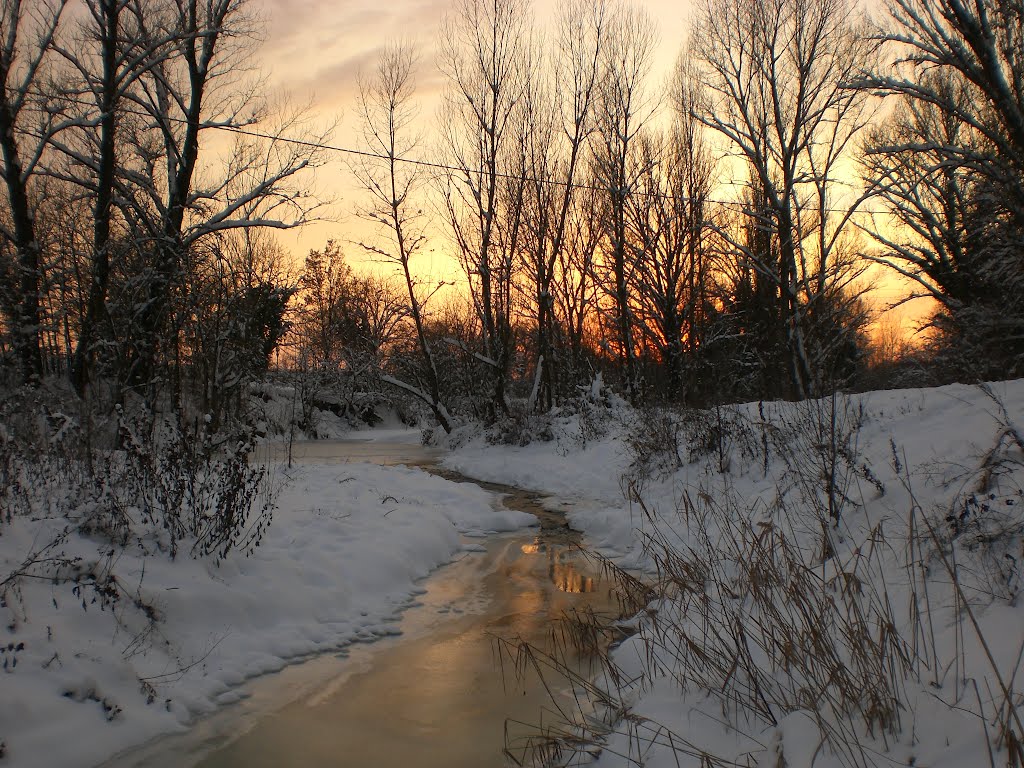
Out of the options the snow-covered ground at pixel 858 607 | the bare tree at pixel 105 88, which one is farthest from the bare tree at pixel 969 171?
the bare tree at pixel 105 88

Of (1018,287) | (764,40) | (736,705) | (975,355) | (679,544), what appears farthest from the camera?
(764,40)

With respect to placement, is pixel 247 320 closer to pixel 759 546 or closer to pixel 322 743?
pixel 322 743

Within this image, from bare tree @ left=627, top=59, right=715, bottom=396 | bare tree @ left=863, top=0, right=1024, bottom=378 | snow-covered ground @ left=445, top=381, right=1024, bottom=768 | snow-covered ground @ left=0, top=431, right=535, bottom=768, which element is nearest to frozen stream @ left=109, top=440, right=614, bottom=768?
snow-covered ground @ left=0, top=431, right=535, bottom=768

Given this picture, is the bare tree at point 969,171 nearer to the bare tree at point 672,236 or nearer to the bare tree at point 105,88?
the bare tree at point 672,236

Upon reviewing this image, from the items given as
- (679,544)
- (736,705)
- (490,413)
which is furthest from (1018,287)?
(490,413)

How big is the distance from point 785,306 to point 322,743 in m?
17.8

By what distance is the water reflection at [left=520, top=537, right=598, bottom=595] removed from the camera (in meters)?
5.73

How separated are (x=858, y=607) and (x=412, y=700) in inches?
97.1

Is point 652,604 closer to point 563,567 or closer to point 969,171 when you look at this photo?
point 563,567

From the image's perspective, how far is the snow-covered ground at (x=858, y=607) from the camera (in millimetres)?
2348

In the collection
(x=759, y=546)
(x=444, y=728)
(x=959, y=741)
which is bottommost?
(x=444, y=728)

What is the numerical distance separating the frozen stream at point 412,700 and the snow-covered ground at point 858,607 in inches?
28.3

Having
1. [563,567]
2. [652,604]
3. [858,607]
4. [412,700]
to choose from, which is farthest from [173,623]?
[858,607]

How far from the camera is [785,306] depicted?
59.1 feet
